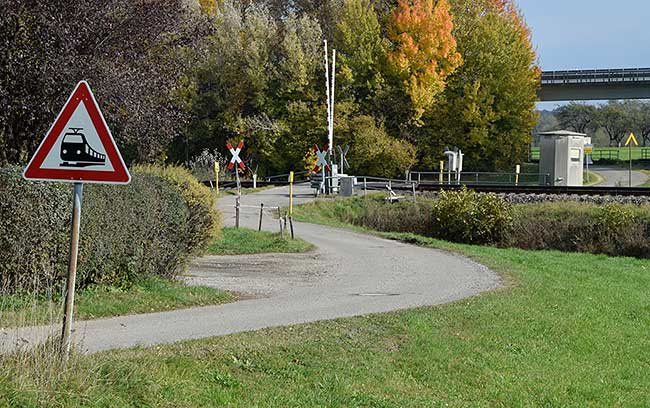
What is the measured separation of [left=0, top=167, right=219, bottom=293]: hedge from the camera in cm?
1111

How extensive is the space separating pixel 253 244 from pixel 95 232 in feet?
36.2

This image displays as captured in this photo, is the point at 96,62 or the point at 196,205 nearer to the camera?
the point at 196,205

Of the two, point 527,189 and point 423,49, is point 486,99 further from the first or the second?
point 527,189

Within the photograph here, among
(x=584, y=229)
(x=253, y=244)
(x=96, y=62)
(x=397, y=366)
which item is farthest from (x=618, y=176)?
(x=397, y=366)

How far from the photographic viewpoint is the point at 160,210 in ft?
43.9

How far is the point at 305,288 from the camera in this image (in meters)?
15.1

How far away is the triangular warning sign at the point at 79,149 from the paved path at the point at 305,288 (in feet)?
4.96

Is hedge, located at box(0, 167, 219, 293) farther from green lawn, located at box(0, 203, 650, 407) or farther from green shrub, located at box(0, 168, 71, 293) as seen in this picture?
green lawn, located at box(0, 203, 650, 407)

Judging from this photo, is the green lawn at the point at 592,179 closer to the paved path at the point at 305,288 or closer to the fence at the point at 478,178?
the fence at the point at 478,178

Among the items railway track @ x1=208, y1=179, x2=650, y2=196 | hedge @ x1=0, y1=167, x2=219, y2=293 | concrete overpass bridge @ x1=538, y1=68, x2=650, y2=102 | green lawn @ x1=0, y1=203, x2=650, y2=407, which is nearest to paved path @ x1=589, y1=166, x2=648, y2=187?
concrete overpass bridge @ x1=538, y1=68, x2=650, y2=102

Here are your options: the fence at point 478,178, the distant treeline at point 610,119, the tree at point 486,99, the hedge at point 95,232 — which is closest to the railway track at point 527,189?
the fence at point 478,178

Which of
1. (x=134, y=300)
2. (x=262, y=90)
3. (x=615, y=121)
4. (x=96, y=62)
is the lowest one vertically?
(x=134, y=300)

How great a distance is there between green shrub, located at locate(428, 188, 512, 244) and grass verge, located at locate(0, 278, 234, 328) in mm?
18492

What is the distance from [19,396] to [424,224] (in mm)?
27701
